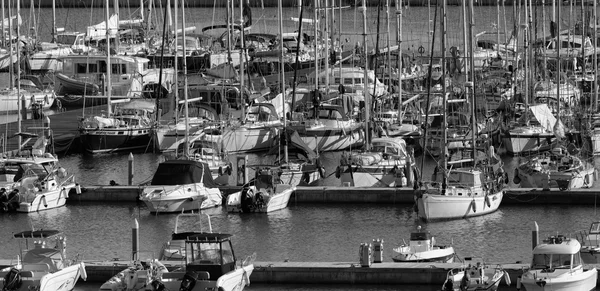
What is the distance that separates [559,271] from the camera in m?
32.5

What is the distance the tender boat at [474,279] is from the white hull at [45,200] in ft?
56.0

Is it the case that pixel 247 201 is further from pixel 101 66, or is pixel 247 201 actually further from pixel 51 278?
pixel 101 66

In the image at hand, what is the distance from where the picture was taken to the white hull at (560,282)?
32000mm

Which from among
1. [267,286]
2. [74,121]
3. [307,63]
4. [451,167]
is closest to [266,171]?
[451,167]

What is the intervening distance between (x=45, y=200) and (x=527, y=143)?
2046cm

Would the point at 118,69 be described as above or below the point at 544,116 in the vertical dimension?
above

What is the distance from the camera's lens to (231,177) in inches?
2044

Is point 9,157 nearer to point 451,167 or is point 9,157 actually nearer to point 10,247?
point 10,247

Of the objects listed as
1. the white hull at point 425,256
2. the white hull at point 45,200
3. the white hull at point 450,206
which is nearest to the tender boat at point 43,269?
the white hull at point 425,256

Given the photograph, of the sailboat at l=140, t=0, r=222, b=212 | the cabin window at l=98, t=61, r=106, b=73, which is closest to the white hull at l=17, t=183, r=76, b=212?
the sailboat at l=140, t=0, r=222, b=212

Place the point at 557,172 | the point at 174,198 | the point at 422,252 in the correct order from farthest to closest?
the point at 557,172, the point at 174,198, the point at 422,252

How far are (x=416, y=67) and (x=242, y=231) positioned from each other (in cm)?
3701

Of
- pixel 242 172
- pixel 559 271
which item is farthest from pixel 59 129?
pixel 559 271

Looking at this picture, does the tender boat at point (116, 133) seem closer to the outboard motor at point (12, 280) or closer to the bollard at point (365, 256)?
the bollard at point (365, 256)
